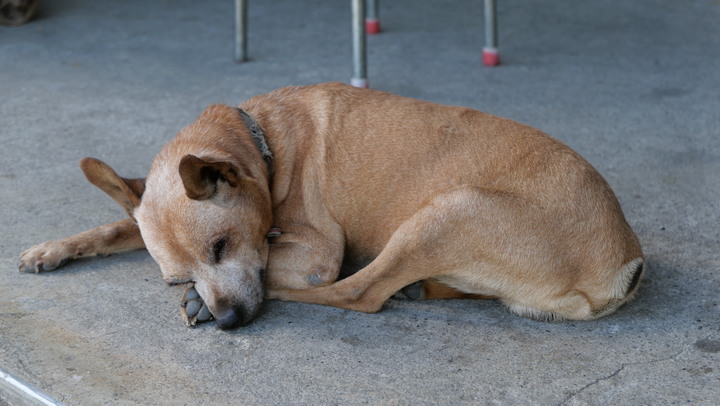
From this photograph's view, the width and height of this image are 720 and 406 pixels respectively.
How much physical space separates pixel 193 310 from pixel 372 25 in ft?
15.7

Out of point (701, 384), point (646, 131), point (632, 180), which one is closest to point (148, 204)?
point (701, 384)

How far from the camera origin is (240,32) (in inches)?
279

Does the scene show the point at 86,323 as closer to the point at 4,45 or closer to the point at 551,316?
the point at 551,316

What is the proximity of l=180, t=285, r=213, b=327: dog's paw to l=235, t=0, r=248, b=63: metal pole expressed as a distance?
3.79 m

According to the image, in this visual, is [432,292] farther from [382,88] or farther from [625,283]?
[382,88]

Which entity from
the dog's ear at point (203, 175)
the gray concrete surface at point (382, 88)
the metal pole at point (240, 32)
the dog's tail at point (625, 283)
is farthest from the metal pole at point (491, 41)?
the dog's ear at point (203, 175)

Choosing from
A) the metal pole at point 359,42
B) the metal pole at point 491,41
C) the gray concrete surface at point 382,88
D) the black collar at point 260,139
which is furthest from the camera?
the metal pole at point 491,41

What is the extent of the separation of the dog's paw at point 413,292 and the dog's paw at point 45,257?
1599 millimetres

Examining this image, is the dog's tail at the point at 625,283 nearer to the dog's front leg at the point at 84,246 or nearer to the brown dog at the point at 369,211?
the brown dog at the point at 369,211

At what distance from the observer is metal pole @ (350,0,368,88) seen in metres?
5.75

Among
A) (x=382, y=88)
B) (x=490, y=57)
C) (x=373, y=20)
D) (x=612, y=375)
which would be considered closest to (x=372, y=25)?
(x=373, y=20)

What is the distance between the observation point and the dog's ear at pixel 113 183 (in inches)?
141

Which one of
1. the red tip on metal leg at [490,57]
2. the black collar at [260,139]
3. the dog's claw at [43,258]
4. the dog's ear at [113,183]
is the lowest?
the dog's claw at [43,258]

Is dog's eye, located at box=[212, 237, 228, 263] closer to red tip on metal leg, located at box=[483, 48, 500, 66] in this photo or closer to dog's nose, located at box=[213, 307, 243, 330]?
dog's nose, located at box=[213, 307, 243, 330]
